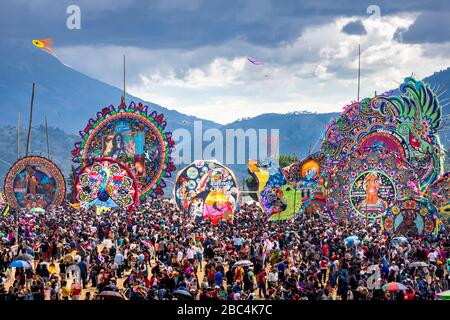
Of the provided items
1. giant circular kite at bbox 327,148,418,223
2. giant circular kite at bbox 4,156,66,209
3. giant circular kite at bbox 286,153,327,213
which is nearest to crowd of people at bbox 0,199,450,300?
giant circular kite at bbox 327,148,418,223

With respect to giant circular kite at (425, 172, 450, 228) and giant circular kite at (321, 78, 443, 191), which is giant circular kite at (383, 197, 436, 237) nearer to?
giant circular kite at (425, 172, 450, 228)

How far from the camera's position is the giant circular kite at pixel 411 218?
130 ft

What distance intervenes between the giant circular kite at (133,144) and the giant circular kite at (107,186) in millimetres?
4780

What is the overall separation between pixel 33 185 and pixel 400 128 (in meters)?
21.9

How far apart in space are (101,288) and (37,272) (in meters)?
4.21

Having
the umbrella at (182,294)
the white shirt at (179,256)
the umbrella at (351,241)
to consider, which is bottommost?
the umbrella at (182,294)

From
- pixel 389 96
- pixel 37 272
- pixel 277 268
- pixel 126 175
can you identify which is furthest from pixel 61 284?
pixel 389 96

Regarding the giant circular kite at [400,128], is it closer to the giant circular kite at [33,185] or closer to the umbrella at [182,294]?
the giant circular kite at [33,185]

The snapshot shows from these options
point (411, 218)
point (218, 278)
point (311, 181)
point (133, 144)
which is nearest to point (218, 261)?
point (218, 278)

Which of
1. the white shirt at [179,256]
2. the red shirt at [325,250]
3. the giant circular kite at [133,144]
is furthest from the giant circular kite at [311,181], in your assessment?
the white shirt at [179,256]

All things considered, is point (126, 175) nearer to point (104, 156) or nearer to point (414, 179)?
point (104, 156)

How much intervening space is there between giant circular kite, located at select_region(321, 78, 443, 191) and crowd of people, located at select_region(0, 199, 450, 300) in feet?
35.8

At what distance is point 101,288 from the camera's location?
24.8m
